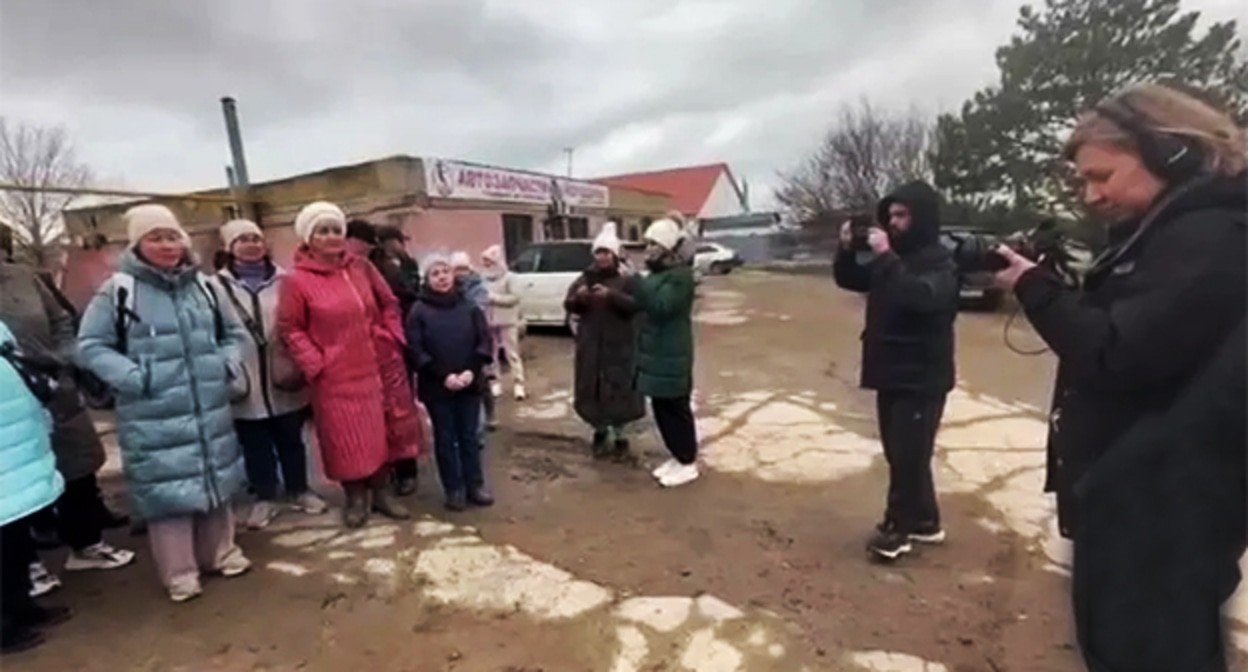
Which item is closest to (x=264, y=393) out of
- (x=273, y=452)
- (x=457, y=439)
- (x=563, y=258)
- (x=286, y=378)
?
(x=286, y=378)

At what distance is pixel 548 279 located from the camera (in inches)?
435

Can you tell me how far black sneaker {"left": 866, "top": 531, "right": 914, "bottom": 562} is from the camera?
3.21m

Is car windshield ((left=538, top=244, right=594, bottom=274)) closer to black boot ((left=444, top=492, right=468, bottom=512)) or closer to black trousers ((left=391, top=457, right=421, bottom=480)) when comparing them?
black trousers ((left=391, top=457, right=421, bottom=480))

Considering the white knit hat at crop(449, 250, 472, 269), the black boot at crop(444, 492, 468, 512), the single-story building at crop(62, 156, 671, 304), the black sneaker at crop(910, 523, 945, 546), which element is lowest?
the black sneaker at crop(910, 523, 945, 546)

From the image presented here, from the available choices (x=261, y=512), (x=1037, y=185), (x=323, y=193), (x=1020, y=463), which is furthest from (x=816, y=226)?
(x=261, y=512)

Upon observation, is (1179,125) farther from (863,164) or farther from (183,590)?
(863,164)

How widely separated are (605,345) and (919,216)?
7.10 feet

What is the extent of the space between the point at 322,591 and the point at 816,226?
92.2ft

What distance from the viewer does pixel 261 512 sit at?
12.3 ft

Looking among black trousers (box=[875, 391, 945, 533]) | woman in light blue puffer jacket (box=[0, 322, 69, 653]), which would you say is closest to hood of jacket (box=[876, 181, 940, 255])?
black trousers (box=[875, 391, 945, 533])

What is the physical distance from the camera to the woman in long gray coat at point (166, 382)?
2746 mm

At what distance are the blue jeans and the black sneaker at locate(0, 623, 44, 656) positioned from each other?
175 cm

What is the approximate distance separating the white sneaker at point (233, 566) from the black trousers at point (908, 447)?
275 centimetres

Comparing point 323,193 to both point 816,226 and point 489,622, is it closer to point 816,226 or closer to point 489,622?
point 489,622
